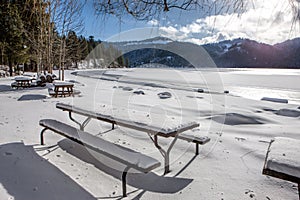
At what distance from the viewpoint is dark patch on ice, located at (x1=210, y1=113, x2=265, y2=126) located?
20.8ft

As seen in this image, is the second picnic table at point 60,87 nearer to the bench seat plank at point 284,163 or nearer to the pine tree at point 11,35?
the bench seat plank at point 284,163

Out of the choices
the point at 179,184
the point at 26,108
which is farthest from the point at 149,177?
the point at 26,108

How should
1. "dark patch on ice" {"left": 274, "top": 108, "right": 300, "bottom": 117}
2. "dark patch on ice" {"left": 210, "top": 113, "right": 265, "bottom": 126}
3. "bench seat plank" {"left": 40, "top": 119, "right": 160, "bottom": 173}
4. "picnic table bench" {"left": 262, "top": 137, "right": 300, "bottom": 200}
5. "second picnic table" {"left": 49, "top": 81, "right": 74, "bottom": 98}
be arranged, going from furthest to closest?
1. "second picnic table" {"left": 49, "top": 81, "right": 74, "bottom": 98}
2. "dark patch on ice" {"left": 274, "top": 108, "right": 300, "bottom": 117}
3. "dark patch on ice" {"left": 210, "top": 113, "right": 265, "bottom": 126}
4. "bench seat plank" {"left": 40, "top": 119, "right": 160, "bottom": 173}
5. "picnic table bench" {"left": 262, "top": 137, "right": 300, "bottom": 200}

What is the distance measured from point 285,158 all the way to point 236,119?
4.69 meters

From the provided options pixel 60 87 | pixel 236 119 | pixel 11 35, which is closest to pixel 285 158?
pixel 236 119

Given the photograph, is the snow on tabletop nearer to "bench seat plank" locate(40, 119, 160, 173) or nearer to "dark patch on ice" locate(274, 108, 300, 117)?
"bench seat plank" locate(40, 119, 160, 173)

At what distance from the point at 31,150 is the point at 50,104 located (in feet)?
14.9

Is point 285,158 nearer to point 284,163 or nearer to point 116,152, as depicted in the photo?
point 284,163

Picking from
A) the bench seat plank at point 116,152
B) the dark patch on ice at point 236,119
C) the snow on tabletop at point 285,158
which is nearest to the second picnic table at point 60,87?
the dark patch on ice at point 236,119

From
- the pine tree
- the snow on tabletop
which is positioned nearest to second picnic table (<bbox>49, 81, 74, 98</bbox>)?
the snow on tabletop

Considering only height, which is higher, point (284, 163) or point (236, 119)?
point (284, 163)

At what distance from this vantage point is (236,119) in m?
6.73

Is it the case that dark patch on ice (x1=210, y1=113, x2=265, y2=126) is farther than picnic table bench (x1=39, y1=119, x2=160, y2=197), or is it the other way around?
dark patch on ice (x1=210, y1=113, x2=265, y2=126)

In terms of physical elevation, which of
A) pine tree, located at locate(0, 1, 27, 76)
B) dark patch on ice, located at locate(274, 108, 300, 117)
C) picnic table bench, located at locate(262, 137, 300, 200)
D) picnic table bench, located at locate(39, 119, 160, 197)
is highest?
pine tree, located at locate(0, 1, 27, 76)
